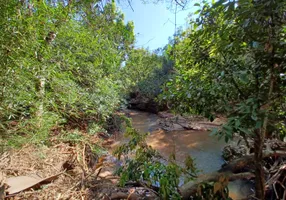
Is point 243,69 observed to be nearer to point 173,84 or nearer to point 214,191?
point 173,84

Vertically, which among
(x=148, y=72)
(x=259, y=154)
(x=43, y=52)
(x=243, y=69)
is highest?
(x=148, y=72)

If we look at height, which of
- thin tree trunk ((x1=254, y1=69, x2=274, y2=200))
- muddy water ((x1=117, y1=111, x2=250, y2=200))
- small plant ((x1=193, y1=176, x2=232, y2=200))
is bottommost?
muddy water ((x1=117, y1=111, x2=250, y2=200))

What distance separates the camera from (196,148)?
4219 mm

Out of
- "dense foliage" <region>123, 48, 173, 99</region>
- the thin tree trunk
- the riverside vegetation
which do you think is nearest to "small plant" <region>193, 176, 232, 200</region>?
the riverside vegetation

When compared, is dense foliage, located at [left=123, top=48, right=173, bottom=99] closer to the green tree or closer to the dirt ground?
the dirt ground

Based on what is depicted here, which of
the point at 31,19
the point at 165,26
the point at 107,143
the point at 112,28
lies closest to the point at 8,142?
the point at 31,19

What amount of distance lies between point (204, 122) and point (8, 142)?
18.1ft

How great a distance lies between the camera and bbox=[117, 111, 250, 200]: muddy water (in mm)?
2768

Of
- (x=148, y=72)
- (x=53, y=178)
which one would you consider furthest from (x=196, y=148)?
(x=148, y=72)

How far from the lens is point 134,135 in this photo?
5.91ft

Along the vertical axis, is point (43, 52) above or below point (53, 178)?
above

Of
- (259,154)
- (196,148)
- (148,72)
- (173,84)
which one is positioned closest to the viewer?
(259,154)

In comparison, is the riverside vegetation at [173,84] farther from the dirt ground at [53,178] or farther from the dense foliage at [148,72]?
the dense foliage at [148,72]

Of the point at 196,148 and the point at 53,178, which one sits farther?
the point at 196,148
